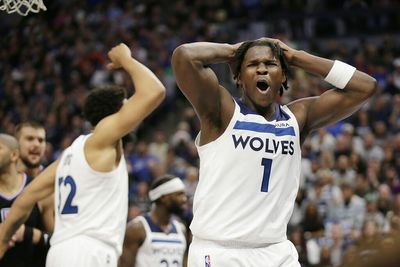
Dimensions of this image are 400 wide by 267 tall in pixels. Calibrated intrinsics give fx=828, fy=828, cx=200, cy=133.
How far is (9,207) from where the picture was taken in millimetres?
6336

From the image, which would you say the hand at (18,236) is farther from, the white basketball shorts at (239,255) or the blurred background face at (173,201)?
the blurred background face at (173,201)

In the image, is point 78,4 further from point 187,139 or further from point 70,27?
point 187,139

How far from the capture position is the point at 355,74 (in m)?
5.28

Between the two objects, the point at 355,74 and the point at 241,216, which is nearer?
the point at 241,216

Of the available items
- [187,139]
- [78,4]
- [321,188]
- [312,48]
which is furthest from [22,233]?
[78,4]

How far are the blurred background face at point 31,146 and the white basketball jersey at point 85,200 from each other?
4.93ft

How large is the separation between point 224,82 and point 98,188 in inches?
513

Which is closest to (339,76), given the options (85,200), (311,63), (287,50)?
(311,63)

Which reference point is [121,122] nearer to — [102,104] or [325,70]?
[102,104]

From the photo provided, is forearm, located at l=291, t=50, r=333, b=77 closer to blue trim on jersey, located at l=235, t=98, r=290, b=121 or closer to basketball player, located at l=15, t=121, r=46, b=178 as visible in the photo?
blue trim on jersey, located at l=235, t=98, r=290, b=121

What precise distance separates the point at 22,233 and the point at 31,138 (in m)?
1.08

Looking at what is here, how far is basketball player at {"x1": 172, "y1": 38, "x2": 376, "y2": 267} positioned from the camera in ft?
15.9

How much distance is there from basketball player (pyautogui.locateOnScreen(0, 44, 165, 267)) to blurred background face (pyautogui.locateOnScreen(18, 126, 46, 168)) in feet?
4.78

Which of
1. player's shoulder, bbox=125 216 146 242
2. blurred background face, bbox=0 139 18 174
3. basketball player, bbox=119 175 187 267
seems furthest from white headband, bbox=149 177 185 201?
blurred background face, bbox=0 139 18 174
